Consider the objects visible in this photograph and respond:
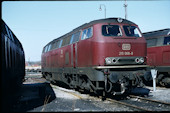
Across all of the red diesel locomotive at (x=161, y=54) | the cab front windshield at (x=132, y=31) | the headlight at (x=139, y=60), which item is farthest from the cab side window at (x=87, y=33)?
the red diesel locomotive at (x=161, y=54)

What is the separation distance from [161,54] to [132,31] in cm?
514

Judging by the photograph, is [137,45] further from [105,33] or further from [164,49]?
[164,49]

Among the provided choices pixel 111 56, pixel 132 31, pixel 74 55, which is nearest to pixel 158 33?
pixel 132 31

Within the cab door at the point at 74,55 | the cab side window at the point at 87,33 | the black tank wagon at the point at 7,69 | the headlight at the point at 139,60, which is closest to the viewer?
the black tank wagon at the point at 7,69

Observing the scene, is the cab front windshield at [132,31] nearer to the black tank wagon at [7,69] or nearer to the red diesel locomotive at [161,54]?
the red diesel locomotive at [161,54]

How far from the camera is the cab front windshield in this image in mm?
9228

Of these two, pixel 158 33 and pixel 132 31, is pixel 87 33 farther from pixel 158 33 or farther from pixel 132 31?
pixel 158 33

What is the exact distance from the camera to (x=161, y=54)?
530 inches

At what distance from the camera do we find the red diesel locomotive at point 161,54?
13094 mm

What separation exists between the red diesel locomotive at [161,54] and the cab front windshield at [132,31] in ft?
15.1

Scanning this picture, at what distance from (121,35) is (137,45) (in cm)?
89

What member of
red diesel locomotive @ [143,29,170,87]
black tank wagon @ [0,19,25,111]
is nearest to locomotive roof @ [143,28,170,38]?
red diesel locomotive @ [143,29,170,87]

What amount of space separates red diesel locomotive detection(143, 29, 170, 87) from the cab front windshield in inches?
182

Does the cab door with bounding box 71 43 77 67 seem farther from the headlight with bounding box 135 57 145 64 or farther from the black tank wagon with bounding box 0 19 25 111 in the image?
the headlight with bounding box 135 57 145 64
